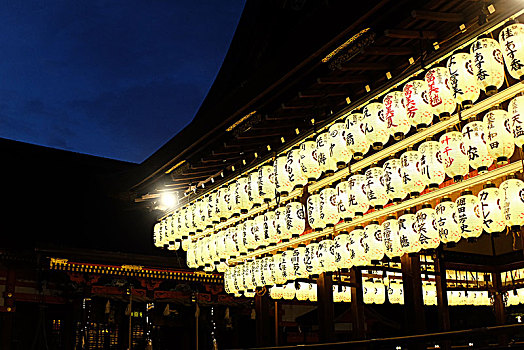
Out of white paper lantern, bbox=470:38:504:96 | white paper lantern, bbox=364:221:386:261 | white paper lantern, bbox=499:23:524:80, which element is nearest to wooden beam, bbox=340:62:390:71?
white paper lantern, bbox=470:38:504:96

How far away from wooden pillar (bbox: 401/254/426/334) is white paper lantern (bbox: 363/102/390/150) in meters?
1.94

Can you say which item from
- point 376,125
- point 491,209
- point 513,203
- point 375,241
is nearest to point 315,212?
point 375,241

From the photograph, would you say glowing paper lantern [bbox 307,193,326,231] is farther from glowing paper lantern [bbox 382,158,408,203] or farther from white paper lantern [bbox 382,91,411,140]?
white paper lantern [bbox 382,91,411,140]

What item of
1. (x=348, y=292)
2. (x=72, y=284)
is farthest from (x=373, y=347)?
(x=72, y=284)

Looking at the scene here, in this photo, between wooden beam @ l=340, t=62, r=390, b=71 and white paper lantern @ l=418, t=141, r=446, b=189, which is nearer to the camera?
white paper lantern @ l=418, t=141, r=446, b=189

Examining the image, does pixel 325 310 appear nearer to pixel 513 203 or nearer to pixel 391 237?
pixel 391 237

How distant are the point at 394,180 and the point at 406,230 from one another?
90cm

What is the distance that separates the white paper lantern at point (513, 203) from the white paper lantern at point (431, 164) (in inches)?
26.5

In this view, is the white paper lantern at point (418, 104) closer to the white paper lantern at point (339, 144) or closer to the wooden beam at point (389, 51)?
the wooden beam at point (389, 51)

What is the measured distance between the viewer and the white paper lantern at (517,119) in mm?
4832

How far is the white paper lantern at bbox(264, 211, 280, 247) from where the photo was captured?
335 inches

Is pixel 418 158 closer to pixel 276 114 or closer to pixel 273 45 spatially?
pixel 276 114

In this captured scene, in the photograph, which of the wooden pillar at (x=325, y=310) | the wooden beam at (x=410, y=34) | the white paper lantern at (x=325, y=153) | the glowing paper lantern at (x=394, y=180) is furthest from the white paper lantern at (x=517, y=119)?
the wooden pillar at (x=325, y=310)

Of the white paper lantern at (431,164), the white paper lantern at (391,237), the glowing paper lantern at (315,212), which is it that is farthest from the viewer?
the glowing paper lantern at (315,212)
